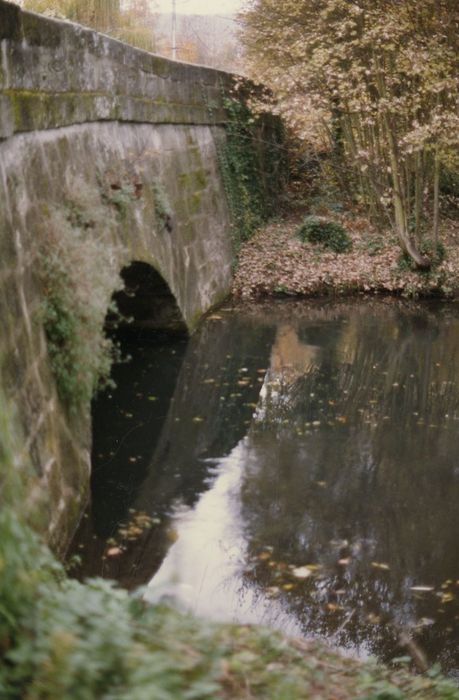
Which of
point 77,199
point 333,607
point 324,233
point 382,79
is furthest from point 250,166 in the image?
point 333,607

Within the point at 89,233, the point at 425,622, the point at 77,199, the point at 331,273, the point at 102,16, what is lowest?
the point at 425,622

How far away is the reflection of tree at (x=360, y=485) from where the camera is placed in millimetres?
5801

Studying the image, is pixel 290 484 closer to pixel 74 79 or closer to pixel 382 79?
pixel 74 79

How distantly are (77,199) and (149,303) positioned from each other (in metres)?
4.42

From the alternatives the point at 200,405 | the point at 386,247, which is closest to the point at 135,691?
the point at 200,405

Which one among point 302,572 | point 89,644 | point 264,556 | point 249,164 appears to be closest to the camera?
point 89,644

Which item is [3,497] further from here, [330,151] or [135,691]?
[330,151]

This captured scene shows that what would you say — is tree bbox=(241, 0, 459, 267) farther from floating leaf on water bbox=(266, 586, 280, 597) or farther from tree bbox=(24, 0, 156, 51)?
floating leaf on water bbox=(266, 586, 280, 597)

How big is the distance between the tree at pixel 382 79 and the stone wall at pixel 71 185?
3392mm

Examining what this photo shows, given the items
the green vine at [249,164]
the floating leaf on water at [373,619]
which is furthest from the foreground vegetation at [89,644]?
the green vine at [249,164]

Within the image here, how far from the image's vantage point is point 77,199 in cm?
706

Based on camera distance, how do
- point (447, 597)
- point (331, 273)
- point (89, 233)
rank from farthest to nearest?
point (331, 273), point (89, 233), point (447, 597)

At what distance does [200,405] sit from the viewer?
31.7 feet

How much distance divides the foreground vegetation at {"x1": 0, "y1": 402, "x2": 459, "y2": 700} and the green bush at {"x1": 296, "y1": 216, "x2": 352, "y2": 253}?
13.9 meters
